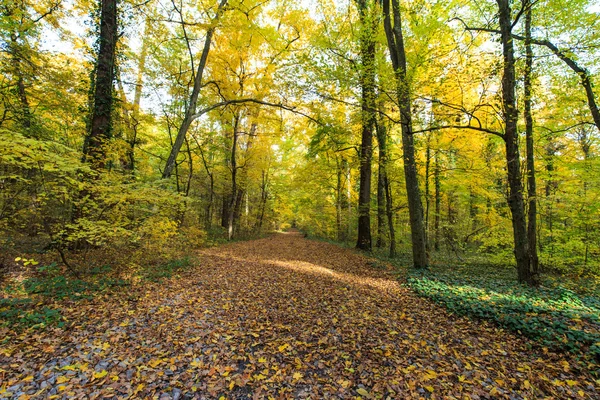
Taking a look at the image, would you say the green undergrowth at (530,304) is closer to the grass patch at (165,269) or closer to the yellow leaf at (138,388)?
the yellow leaf at (138,388)

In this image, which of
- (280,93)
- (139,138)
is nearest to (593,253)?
(280,93)

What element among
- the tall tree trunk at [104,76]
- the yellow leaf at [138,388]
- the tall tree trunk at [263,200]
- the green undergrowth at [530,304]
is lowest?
the yellow leaf at [138,388]

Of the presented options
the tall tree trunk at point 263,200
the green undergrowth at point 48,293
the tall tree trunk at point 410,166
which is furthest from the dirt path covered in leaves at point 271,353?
the tall tree trunk at point 263,200

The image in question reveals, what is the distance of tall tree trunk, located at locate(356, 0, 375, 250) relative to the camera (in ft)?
24.0

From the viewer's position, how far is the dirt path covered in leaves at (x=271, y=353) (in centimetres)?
282

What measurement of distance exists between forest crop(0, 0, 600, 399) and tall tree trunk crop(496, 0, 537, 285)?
0.14 ft

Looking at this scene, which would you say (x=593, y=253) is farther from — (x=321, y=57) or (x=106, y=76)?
(x=106, y=76)

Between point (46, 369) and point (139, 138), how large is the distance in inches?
423

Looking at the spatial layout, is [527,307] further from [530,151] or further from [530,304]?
[530,151]

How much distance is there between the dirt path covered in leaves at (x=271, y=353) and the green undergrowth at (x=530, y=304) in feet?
0.92

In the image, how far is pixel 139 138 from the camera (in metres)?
11.4

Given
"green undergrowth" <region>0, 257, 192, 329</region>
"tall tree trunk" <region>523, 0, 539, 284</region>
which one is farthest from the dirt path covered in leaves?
"tall tree trunk" <region>523, 0, 539, 284</region>

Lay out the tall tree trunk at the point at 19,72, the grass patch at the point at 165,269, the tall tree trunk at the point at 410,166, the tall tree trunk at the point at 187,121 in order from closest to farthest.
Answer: the tall tree trunk at the point at 19,72
the grass patch at the point at 165,269
the tall tree trunk at the point at 410,166
the tall tree trunk at the point at 187,121

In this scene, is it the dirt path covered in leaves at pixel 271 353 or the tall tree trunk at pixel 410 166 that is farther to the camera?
the tall tree trunk at pixel 410 166
